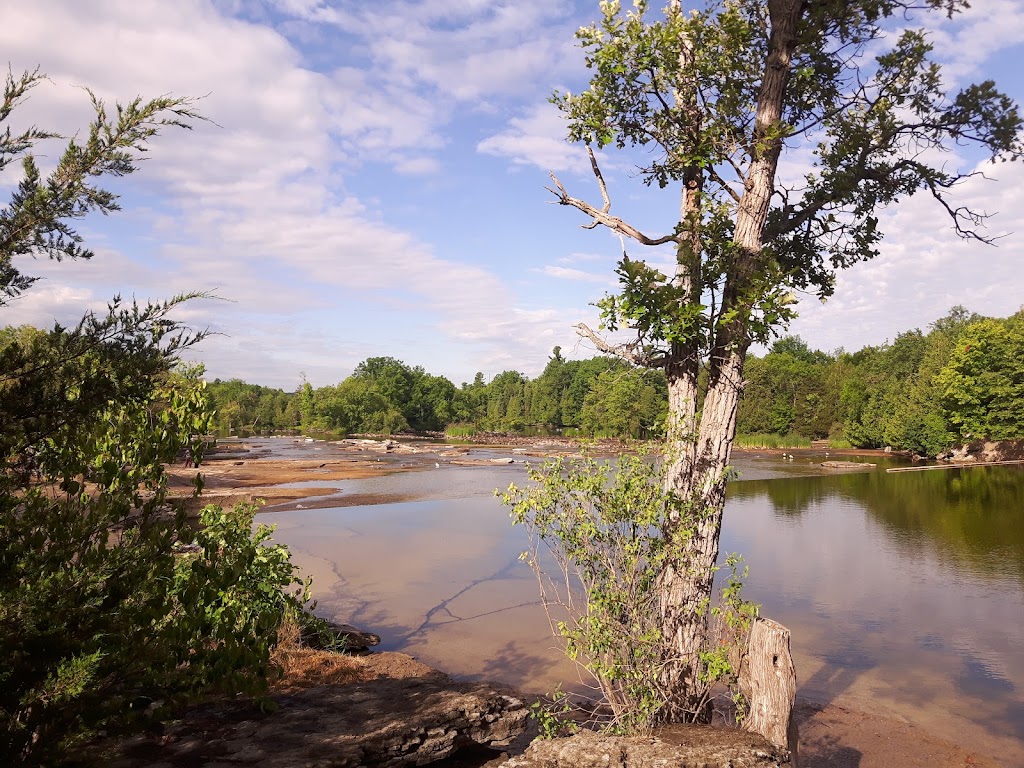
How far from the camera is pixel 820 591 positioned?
48.9ft

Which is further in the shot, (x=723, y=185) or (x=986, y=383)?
(x=986, y=383)

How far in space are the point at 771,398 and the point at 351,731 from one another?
75519 millimetres

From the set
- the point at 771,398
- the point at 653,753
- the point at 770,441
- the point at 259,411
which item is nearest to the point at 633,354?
the point at 653,753

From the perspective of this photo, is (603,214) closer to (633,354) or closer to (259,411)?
(633,354)

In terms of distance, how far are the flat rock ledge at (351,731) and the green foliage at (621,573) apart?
0.66 metres

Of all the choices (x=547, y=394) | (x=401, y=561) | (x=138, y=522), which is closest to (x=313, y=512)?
(x=401, y=561)

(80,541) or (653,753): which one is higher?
(80,541)

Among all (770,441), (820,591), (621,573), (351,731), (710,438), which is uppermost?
(710,438)

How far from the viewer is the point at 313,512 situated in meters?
24.9

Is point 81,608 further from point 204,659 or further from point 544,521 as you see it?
point 544,521

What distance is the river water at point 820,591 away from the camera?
9.87 m

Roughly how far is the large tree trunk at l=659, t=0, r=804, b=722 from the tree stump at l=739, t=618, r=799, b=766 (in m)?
0.46

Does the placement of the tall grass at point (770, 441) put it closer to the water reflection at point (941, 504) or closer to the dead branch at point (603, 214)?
the water reflection at point (941, 504)

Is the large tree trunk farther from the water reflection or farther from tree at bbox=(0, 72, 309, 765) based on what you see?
the water reflection
